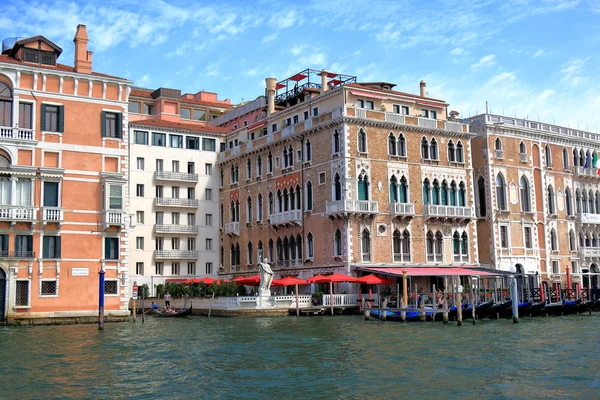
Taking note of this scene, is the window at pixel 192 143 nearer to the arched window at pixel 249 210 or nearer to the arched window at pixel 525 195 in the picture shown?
the arched window at pixel 249 210

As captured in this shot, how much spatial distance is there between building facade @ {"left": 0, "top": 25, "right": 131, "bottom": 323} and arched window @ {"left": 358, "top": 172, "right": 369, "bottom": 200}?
12779mm

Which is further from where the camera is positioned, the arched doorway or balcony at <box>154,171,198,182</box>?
balcony at <box>154,171,198,182</box>

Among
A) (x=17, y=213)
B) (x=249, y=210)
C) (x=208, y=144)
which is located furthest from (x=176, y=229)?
(x=17, y=213)

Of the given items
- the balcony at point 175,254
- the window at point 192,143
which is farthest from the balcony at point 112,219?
the window at point 192,143

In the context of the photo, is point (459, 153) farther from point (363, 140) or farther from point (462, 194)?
point (363, 140)

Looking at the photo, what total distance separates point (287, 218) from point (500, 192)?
1276 cm

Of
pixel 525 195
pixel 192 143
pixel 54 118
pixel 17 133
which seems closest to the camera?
pixel 17 133

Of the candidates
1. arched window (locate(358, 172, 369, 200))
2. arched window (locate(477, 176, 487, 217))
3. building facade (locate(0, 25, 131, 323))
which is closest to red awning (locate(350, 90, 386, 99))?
arched window (locate(358, 172, 369, 200))

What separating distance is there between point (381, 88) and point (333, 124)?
5.26 m

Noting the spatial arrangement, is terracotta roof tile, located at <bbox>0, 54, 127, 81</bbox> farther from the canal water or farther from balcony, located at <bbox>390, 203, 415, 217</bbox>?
balcony, located at <bbox>390, 203, 415, 217</bbox>

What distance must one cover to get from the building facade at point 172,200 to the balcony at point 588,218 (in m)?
23.1

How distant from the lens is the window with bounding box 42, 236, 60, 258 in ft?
96.2

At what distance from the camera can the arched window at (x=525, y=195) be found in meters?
44.4

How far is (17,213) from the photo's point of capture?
2848 cm
